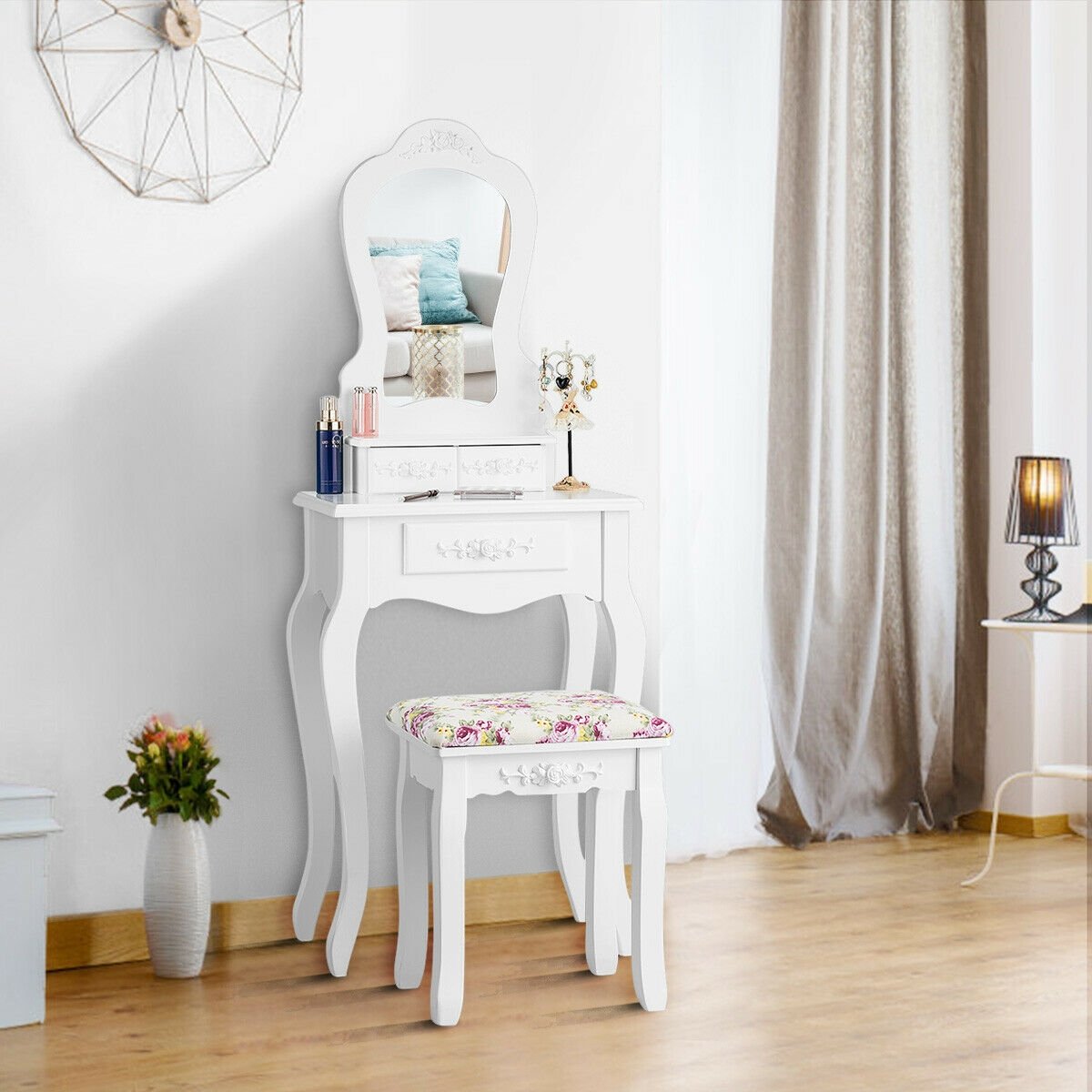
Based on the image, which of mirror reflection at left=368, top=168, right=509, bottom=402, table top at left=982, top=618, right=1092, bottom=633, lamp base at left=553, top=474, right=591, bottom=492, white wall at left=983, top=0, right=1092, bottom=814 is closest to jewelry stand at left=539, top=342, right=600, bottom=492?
lamp base at left=553, top=474, right=591, bottom=492

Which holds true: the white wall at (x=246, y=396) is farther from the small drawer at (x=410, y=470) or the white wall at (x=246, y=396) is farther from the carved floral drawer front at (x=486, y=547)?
the carved floral drawer front at (x=486, y=547)

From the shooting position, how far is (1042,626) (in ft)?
11.6

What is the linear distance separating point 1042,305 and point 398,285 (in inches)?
71.2

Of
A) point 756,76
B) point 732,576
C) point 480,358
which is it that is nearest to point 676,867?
point 732,576

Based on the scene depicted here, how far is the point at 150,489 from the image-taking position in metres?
2.98

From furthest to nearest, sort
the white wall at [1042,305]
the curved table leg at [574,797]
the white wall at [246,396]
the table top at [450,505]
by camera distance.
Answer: the white wall at [1042,305]
the curved table leg at [574,797]
the white wall at [246,396]
the table top at [450,505]

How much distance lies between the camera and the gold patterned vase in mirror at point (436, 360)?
3.08 meters

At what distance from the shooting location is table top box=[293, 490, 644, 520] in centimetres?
277

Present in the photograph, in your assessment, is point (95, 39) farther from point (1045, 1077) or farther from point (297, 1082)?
point (1045, 1077)

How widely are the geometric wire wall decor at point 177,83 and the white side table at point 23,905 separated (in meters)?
1.11

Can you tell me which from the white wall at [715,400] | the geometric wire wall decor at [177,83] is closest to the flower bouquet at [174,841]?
the geometric wire wall decor at [177,83]

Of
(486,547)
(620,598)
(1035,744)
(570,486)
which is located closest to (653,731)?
(620,598)

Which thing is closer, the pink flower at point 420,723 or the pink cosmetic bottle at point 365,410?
the pink flower at point 420,723

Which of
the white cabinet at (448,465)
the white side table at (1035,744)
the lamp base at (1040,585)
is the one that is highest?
the white cabinet at (448,465)
